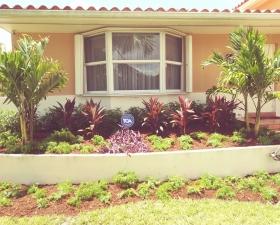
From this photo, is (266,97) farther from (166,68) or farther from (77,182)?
(77,182)

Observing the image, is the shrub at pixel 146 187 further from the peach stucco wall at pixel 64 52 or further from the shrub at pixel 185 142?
the peach stucco wall at pixel 64 52

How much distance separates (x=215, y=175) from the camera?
26.8 ft

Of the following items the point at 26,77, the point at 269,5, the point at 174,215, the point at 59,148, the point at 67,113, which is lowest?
the point at 174,215

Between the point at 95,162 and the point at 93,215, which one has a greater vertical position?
the point at 95,162

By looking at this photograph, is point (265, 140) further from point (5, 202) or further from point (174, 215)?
point (5, 202)

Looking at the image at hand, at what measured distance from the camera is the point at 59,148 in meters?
8.23

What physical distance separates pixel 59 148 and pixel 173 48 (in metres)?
4.67

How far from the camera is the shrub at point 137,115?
990 cm

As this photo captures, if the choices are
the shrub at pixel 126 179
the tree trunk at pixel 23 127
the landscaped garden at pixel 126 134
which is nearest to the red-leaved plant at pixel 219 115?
the landscaped garden at pixel 126 134

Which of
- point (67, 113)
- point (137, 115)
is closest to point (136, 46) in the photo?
point (137, 115)

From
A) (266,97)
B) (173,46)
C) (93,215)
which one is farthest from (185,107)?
(93,215)

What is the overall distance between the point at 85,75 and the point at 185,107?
123 inches

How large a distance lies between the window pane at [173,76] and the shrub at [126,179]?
4.04 metres

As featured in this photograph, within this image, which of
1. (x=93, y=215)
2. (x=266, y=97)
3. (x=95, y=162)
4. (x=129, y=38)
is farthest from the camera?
(x=129, y=38)
